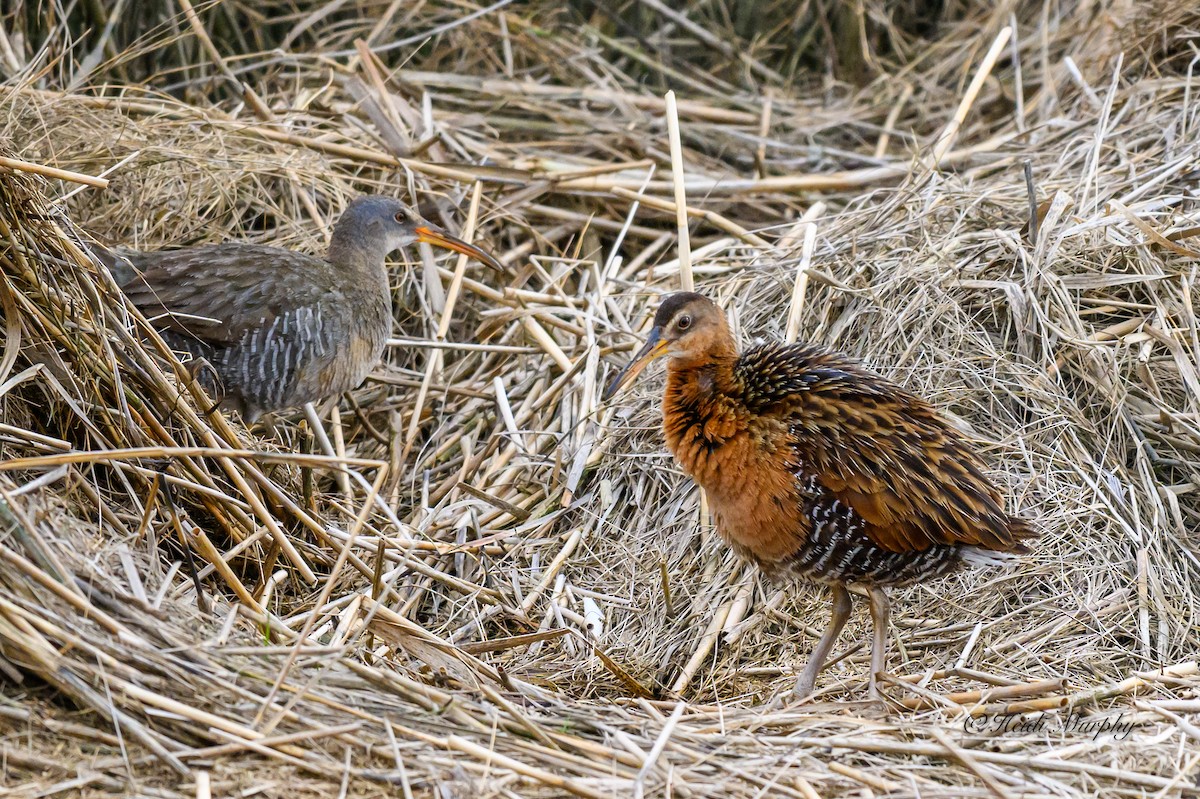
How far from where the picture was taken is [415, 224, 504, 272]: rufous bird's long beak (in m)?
5.84

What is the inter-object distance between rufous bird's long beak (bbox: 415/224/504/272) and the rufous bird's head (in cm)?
160

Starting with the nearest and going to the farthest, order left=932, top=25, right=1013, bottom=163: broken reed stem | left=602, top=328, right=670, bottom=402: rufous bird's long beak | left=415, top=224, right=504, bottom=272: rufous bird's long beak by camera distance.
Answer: left=602, top=328, right=670, bottom=402: rufous bird's long beak
left=415, top=224, right=504, bottom=272: rufous bird's long beak
left=932, top=25, right=1013, bottom=163: broken reed stem

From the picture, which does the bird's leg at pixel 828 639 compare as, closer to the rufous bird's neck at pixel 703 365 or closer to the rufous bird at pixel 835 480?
the rufous bird at pixel 835 480

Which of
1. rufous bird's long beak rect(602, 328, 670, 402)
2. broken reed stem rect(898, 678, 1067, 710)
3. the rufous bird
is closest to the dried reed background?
broken reed stem rect(898, 678, 1067, 710)

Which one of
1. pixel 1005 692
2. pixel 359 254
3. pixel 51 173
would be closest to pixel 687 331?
pixel 1005 692

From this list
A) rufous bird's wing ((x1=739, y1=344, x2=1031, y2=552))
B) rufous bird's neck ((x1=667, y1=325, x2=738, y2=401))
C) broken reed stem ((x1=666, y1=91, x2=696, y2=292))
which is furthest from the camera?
broken reed stem ((x1=666, y1=91, x2=696, y2=292))

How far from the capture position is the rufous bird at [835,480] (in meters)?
3.91

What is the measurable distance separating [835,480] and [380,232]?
2.62 m

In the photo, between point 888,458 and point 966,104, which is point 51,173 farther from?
point 966,104

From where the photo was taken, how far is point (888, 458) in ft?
13.0

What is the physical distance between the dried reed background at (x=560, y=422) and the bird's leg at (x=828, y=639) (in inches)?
4.6

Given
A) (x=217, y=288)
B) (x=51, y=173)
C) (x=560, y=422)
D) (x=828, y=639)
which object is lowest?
(x=828, y=639)

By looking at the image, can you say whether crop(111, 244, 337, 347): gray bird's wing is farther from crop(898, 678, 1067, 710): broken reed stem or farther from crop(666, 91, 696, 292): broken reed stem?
crop(898, 678, 1067, 710): broken reed stem

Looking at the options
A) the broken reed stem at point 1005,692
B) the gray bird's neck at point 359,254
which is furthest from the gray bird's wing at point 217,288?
the broken reed stem at point 1005,692
